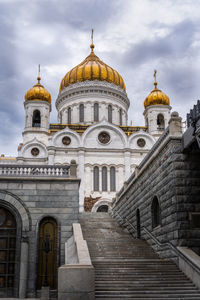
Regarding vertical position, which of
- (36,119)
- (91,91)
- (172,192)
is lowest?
(172,192)

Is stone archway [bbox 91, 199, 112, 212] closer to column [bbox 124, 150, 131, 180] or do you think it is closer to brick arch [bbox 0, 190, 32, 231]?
column [bbox 124, 150, 131, 180]

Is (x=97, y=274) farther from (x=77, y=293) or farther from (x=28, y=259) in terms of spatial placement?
(x=28, y=259)

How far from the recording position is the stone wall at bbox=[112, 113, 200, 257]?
1248cm

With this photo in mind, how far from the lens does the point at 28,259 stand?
15.1m

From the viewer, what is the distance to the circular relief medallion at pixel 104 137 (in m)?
35.9

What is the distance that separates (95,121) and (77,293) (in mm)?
31187

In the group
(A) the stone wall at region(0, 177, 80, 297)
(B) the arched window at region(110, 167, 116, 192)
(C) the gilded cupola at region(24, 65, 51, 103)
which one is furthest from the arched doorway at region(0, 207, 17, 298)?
(C) the gilded cupola at region(24, 65, 51, 103)

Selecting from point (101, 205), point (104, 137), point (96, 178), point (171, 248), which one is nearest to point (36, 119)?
point (104, 137)

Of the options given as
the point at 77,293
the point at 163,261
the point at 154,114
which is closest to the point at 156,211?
the point at 163,261

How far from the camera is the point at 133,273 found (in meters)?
11.9

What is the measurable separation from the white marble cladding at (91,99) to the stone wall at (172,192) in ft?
81.6

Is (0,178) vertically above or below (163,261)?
above

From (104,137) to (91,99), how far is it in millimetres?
6680

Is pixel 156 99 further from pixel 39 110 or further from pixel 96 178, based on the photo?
pixel 39 110
